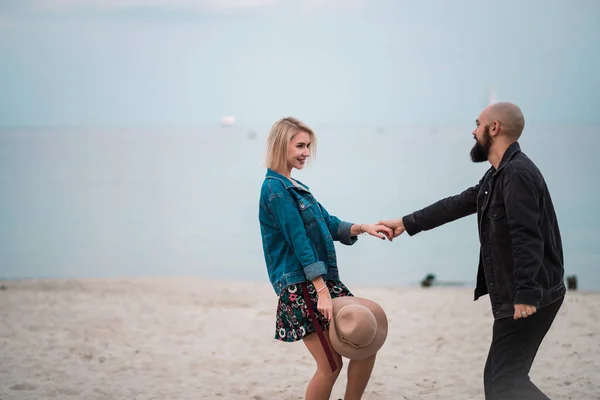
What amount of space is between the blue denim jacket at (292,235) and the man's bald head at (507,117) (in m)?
0.81

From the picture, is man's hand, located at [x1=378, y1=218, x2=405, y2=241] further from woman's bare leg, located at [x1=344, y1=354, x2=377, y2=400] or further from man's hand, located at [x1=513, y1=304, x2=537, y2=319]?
man's hand, located at [x1=513, y1=304, x2=537, y2=319]

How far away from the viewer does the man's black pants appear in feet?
9.42

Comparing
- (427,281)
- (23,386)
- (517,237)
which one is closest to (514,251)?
(517,237)

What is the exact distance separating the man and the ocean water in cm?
103

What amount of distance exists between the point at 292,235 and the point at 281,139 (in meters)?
0.42

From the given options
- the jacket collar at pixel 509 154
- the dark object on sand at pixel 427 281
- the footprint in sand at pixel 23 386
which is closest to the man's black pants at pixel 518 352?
the jacket collar at pixel 509 154

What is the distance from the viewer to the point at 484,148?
3.00m

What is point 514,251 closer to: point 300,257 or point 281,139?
point 300,257

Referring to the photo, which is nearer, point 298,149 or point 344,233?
point 298,149

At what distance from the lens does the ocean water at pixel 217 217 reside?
36.8 feet

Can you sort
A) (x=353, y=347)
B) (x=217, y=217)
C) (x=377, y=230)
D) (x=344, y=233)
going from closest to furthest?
(x=353, y=347) → (x=344, y=233) → (x=377, y=230) → (x=217, y=217)

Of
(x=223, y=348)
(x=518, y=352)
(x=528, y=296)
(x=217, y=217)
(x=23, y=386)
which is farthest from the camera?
(x=217, y=217)

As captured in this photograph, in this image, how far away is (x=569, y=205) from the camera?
53.9 ft

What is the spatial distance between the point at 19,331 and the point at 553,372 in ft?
12.2
